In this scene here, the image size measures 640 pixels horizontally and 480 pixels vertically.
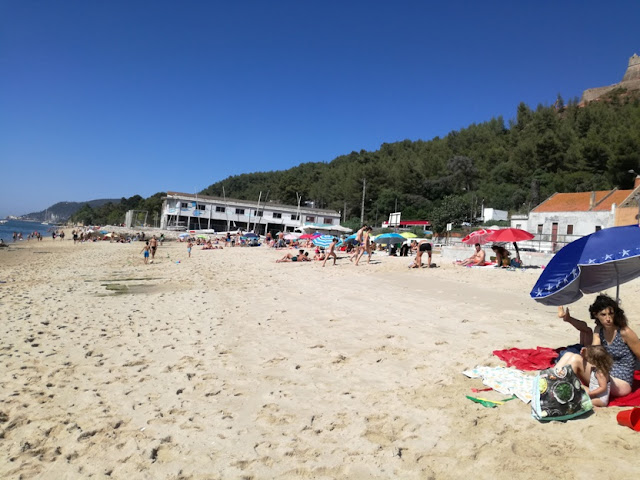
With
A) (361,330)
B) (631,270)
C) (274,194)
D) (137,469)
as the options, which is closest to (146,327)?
(361,330)

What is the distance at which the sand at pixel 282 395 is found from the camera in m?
2.62

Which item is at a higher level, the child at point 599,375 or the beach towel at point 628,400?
the child at point 599,375

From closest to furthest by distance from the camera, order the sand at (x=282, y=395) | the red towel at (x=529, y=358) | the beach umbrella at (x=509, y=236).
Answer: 1. the sand at (x=282, y=395)
2. the red towel at (x=529, y=358)
3. the beach umbrella at (x=509, y=236)

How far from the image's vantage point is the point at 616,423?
112 inches

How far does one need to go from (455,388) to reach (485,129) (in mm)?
90565

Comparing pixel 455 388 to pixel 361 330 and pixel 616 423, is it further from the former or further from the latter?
pixel 361 330

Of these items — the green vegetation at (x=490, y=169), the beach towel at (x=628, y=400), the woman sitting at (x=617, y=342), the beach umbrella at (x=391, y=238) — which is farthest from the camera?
the green vegetation at (x=490, y=169)

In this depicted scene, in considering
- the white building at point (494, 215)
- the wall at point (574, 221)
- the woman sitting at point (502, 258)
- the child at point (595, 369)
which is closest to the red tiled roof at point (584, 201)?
the wall at point (574, 221)

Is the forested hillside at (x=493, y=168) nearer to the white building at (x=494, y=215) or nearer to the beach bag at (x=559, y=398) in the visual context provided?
the white building at (x=494, y=215)

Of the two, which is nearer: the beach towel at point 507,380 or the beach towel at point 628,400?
the beach towel at point 628,400

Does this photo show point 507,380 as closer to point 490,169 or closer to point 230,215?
point 230,215

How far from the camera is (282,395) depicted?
3734mm

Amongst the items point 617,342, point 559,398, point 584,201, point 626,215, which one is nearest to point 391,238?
point 617,342

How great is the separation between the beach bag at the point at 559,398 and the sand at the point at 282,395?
0.08 metres
